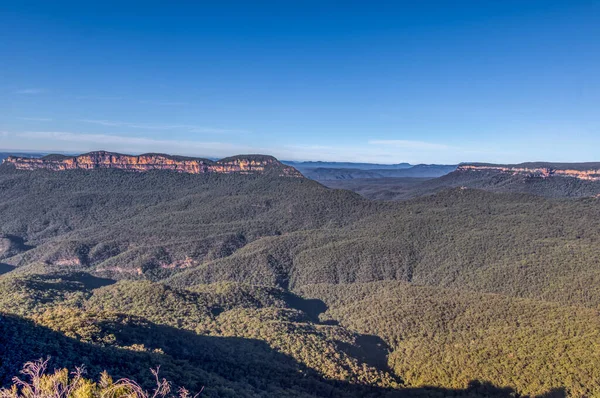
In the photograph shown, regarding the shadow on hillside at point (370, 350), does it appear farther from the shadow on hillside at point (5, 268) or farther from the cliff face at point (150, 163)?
the cliff face at point (150, 163)

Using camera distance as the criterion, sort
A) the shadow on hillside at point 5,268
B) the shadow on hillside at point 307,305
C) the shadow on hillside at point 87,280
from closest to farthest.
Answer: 1. the shadow on hillside at point 307,305
2. the shadow on hillside at point 87,280
3. the shadow on hillside at point 5,268

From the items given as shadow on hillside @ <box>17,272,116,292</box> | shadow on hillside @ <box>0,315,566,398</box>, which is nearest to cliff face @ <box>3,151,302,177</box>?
shadow on hillside @ <box>17,272,116,292</box>

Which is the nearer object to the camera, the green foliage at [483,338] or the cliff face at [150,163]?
the green foliage at [483,338]

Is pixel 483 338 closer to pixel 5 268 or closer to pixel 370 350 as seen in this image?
pixel 370 350

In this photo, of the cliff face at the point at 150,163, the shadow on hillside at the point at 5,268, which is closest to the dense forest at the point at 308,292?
the shadow on hillside at the point at 5,268

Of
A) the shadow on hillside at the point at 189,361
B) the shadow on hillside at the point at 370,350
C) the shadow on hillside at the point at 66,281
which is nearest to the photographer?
the shadow on hillside at the point at 189,361

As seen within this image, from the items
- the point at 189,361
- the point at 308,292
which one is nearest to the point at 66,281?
the point at 189,361

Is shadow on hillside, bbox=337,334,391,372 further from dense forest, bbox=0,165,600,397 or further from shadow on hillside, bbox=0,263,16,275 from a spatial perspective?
shadow on hillside, bbox=0,263,16,275
